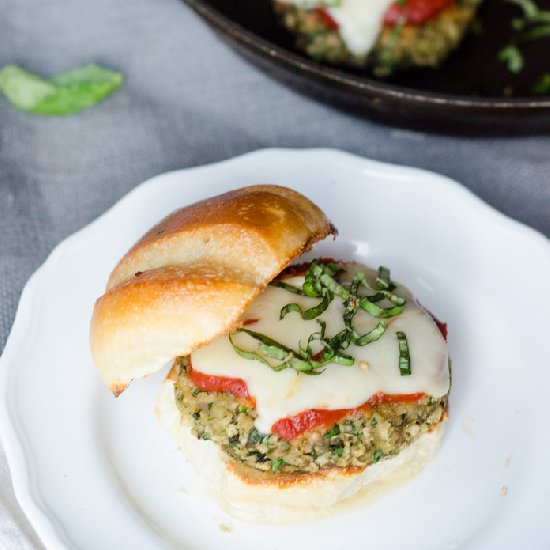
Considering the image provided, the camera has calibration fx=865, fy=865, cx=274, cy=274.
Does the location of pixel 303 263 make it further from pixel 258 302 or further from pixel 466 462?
pixel 466 462

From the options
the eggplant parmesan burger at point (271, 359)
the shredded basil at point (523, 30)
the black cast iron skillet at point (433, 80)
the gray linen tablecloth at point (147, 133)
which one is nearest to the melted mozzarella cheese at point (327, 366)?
the eggplant parmesan burger at point (271, 359)

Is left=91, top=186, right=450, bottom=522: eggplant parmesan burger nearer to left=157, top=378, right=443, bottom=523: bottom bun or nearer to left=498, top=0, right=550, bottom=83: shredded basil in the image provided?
left=157, top=378, right=443, bottom=523: bottom bun

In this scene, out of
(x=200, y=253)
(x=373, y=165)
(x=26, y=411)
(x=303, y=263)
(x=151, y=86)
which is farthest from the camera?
(x=151, y=86)

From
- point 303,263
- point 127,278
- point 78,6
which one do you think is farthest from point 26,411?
point 78,6

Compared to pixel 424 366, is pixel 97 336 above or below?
below

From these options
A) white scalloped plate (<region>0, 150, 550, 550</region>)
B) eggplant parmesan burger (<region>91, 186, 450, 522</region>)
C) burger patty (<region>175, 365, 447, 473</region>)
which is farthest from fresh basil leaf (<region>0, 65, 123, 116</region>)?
burger patty (<region>175, 365, 447, 473</region>)

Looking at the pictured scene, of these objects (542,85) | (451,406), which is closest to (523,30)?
(542,85)

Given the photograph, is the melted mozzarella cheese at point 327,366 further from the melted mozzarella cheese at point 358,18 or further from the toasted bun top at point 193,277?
the melted mozzarella cheese at point 358,18

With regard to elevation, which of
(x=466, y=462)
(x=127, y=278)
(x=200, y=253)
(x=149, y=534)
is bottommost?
(x=149, y=534)
